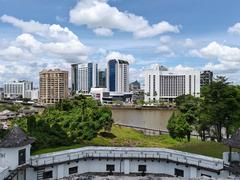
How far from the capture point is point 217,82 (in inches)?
1396

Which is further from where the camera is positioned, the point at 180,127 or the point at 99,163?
the point at 180,127

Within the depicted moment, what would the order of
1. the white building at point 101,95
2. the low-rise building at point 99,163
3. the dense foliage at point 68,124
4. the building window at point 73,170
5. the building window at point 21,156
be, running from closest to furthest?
the low-rise building at point 99,163, the building window at point 21,156, the building window at point 73,170, the dense foliage at point 68,124, the white building at point 101,95

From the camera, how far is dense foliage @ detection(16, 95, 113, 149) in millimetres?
29656

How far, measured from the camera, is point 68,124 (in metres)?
43.4

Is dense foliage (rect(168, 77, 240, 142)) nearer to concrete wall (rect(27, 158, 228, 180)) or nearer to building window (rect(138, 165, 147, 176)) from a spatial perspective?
concrete wall (rect(27, 158, 228, 180))

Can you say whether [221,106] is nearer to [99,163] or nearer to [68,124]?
[99,163]

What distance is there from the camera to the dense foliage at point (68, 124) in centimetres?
2966

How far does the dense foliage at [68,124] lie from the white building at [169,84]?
120239 millimetres

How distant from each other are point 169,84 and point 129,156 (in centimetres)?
15614

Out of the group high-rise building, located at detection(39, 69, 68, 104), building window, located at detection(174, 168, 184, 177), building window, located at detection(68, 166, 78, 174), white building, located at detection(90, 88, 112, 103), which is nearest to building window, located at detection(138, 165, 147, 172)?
building window, located at detection(174, 168, 184, 177)

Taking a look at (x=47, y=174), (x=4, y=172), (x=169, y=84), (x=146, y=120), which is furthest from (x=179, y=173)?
(x=169, y=84)

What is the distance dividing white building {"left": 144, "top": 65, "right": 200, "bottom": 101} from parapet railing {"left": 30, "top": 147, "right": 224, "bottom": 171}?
152m

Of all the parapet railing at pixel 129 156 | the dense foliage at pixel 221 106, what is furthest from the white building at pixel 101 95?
the parapet railing at pixel 129 156

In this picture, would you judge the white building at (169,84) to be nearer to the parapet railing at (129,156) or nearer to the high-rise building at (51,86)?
the high-rise building at (51,86)
